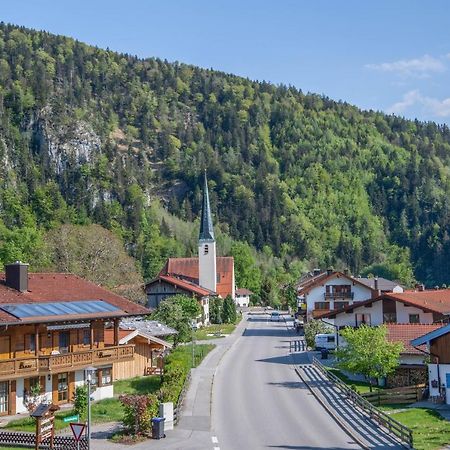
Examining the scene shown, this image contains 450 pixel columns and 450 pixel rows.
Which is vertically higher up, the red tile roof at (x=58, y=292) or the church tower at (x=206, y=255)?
the church tower at (x=206, y=255)

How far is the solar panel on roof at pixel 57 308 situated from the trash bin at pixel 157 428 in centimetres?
906

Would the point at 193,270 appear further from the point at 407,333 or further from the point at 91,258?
the point at 407,333

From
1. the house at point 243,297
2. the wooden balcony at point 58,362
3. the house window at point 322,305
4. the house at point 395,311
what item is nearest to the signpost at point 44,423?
the wooden balcony at point 58,362

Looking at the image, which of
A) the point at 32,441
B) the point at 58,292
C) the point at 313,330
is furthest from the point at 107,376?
the point at 313,330

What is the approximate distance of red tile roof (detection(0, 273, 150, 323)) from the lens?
126 ft

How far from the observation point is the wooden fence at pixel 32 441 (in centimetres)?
2781

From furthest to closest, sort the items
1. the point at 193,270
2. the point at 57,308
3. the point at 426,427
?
the point at 193,270 → the point at 57,308 → the point at 426,427

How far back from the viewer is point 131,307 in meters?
43.4

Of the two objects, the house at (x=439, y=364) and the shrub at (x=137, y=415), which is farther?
the house at (x=439, y=364)

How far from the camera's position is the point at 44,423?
27.6 metres

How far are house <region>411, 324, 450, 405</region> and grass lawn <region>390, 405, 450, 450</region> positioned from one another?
7.84 feet

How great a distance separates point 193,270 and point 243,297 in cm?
3316

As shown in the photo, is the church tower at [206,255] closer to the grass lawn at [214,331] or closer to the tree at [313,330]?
the grass lawn at [214,331]

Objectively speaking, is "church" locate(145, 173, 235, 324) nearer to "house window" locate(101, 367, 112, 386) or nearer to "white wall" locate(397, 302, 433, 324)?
"white wall" locate(397, 302, 433, 324)
